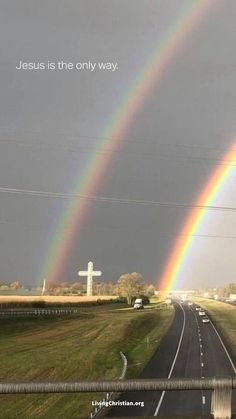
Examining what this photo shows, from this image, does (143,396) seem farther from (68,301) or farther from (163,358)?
(68,301)

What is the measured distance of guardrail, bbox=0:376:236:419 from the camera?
5895 millimetres

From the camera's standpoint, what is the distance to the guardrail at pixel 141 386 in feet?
19.3

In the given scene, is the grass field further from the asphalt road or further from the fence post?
the fence post

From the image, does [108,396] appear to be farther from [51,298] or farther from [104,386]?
[51,298]

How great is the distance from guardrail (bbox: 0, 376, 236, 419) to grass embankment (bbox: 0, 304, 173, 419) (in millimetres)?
5413

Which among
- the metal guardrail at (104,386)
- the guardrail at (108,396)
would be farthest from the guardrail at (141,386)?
the guardrail at (108,396)

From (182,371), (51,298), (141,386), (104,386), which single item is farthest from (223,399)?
(51,298)

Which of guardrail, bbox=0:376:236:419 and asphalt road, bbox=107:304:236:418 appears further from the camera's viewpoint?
asphalt road, bbox=107:304:236:418

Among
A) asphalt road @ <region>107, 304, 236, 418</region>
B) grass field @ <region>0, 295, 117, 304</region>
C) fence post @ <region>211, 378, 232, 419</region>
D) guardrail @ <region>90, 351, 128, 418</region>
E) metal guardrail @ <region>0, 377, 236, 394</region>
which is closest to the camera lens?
metal guardrail @ <region>0, 377, 236, 394</region>

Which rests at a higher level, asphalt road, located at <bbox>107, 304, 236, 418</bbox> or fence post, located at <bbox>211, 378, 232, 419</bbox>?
fence post, located at <bbox>211, 378, 232, 419</bbox>

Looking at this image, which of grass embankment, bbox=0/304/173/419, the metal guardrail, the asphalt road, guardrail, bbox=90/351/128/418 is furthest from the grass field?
the metal guardrail

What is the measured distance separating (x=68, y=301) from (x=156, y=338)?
54.0 meters

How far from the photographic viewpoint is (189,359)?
31188mm

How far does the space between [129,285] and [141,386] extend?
101 metres
